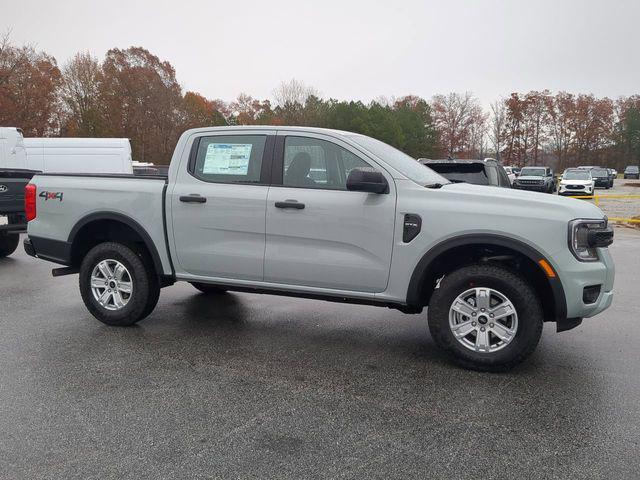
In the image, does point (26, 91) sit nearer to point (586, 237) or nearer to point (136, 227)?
point (136, 227)

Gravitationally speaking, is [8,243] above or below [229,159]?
below

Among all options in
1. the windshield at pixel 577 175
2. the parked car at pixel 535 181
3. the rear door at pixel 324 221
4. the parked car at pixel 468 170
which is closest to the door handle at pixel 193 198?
the rear door at pixel 324 221

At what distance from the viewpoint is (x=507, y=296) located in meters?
4.11

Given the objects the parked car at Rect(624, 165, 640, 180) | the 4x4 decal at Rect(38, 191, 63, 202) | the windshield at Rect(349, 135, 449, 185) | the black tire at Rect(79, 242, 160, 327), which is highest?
the parked car at Rect(624, 165, 640, 180)

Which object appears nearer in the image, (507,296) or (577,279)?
(577,279)

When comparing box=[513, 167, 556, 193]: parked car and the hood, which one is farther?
box=[513, 167, 556, 193]: parked car

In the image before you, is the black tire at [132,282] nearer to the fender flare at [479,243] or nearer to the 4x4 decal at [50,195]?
the 4x4 decal at [50,195]

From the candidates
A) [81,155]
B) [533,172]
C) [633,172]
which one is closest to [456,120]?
[633,172]

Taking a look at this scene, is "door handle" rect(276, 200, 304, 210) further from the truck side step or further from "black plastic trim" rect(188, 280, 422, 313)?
the truck side step

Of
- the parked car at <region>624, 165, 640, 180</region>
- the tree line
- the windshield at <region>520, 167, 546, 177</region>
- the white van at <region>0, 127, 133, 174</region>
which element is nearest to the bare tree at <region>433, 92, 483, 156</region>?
the tree line

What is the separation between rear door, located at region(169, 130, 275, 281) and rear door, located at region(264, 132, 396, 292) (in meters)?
0.13

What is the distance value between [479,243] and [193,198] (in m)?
2.55

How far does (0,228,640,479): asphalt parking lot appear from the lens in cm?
288

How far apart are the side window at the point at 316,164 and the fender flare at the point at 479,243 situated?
3.01 ft
